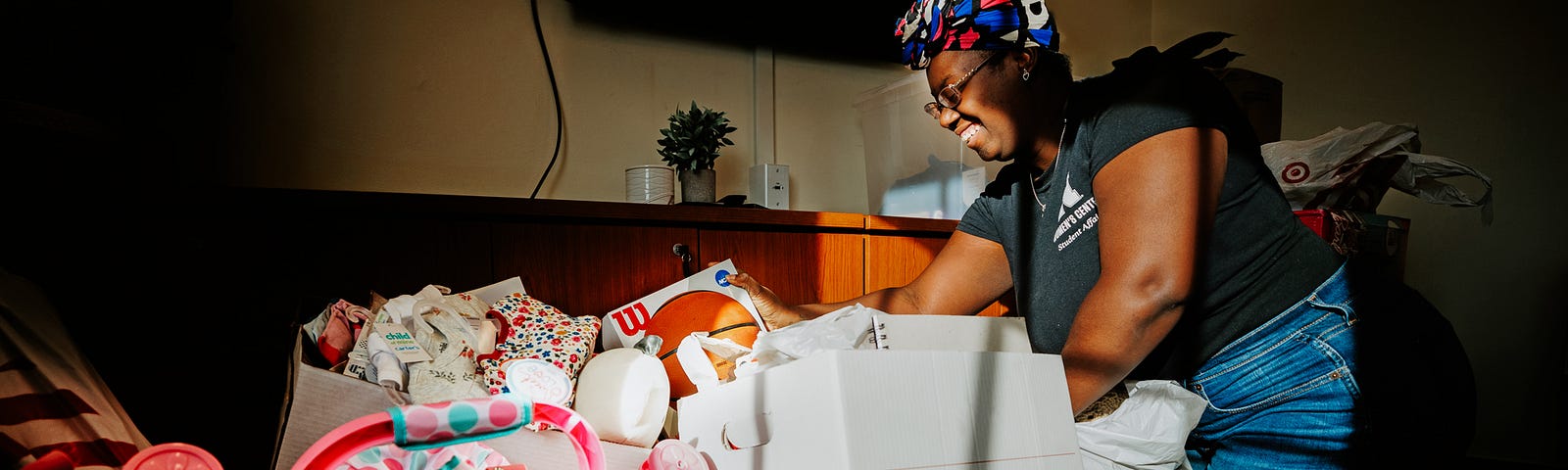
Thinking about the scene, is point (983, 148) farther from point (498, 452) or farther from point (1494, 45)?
Answer: point (1494, 45)

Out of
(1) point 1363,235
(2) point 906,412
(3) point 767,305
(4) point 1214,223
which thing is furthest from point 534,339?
(1) point 1363,235

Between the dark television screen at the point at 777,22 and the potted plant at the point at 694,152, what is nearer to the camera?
the potted plant at the point at 694,152

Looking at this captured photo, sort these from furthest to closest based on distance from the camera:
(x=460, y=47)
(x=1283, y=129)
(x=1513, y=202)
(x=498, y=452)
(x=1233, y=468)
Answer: (x=1283, y=129)
(x=1513, y=202)
(x=460, y=47)
(x=1233, y=468)
(x=498, y=452)

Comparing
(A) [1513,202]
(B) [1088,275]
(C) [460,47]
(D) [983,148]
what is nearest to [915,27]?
(D) [983,148]

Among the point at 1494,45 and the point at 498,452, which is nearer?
the point at 498,452

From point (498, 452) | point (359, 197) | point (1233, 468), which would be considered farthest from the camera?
point (359, 197)

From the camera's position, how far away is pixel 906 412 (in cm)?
79

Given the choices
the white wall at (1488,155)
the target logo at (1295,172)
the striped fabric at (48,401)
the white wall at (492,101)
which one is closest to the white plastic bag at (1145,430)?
the white wall at (492,101)

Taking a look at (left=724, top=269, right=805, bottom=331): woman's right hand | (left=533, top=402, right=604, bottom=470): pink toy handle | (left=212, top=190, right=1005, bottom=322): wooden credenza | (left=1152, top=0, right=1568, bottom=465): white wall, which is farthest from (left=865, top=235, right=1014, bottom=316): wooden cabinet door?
(left=1152, top=0, right=1568, bottom=465): white wall

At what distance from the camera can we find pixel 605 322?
1464mm

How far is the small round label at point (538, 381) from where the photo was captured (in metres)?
1.04

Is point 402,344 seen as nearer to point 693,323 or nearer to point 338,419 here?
point 338,419

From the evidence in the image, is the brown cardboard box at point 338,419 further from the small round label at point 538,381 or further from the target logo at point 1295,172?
the target logo at point 1295,172

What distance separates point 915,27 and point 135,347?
1526 millimetres
